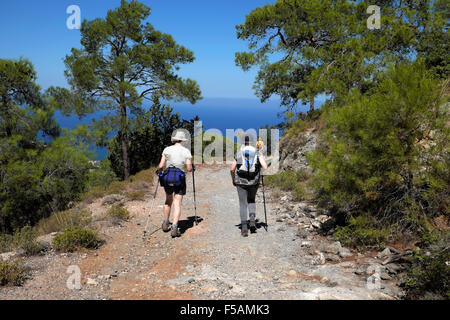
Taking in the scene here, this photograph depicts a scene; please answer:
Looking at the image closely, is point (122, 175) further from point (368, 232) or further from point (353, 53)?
point (368, 232)

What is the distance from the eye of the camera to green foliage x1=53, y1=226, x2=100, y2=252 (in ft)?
18.3

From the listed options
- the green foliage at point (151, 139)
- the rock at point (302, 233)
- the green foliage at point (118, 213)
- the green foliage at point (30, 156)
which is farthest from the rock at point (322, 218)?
the green foliage at point (151, 139)

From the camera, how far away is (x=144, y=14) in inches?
723

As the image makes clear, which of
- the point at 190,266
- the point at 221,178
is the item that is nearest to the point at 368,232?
the point at 190,266

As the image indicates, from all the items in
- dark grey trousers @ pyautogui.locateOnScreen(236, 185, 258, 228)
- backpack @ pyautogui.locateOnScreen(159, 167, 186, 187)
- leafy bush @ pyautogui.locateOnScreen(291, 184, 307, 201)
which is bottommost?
leafy bush @ pyautogui.locateOnScreen(291, 184, 307, 201)

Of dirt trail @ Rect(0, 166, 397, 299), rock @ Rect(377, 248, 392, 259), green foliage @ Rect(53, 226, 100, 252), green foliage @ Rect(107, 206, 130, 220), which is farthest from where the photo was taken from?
green foliage @ Rect(107, 206, 130, 220)

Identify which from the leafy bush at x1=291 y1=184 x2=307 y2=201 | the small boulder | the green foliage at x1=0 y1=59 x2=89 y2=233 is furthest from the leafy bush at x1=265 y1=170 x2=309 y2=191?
the green foliage at x1=0 y1=59 x2=89 y2=233

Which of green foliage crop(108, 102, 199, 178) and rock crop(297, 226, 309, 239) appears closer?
rock crop(297, 226, 309, 239)

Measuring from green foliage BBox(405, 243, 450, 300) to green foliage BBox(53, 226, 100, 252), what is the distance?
531cm

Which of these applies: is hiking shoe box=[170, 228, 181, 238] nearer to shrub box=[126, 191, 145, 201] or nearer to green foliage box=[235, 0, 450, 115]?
shrub box=[126, 191, 145, 201]

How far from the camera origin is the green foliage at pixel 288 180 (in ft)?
34.8

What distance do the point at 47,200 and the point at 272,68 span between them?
1524 cm

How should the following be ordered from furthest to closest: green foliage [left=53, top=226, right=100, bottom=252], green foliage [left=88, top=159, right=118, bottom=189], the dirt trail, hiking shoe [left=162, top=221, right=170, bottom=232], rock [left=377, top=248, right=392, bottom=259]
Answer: green foliage [left=88, top=159, right=118, bottom=189] < hiking shoe [left=162, top=221, right=170, bottom=232] < green foliage [left=53, top=226, right=100, bottom=252] < rock [left=377, top=248, right=392, bottom=259] < the dirt trail

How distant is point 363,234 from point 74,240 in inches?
209
